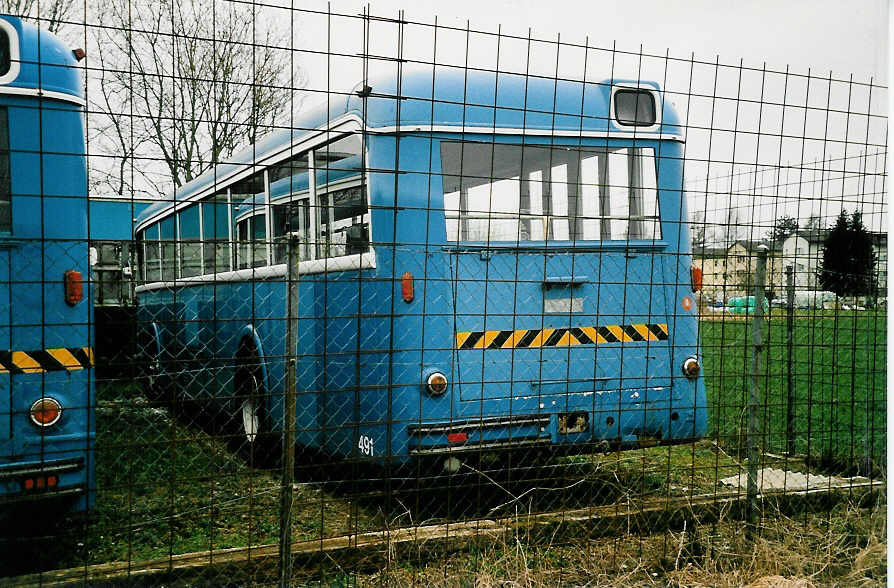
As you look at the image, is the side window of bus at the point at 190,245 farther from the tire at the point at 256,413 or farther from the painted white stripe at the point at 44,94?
the painted white stripe at the point at 44,94

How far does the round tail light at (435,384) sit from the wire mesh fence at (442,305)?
0.01m

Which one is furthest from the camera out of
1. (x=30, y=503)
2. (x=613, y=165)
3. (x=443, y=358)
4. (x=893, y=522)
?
(x=613, y=165)

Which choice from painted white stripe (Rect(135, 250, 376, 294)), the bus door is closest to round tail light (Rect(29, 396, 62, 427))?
painted white stripe (Rect(135, 250, 376, 294))

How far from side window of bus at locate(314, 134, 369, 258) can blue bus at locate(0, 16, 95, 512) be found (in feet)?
4.32

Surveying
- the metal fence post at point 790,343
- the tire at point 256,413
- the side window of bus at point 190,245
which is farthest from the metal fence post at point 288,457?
the metal fence post at point 790,343

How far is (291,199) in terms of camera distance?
5.03 meters

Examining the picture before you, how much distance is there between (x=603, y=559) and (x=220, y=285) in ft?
11.2

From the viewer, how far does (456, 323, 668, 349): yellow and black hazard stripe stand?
4.62m

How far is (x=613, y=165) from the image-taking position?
4.93 m

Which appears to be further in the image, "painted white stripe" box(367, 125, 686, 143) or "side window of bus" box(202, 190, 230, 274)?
"side window of bus" box(202, 190, 230, 274)

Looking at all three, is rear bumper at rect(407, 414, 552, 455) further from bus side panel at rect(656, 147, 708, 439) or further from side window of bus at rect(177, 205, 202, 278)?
side window of bus at rect(177, 205, 202, 278)

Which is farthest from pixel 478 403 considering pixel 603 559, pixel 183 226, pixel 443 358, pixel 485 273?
pixel 183 226

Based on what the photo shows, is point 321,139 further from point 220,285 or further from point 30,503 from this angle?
point 30,503

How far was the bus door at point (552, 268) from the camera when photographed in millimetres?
4641
